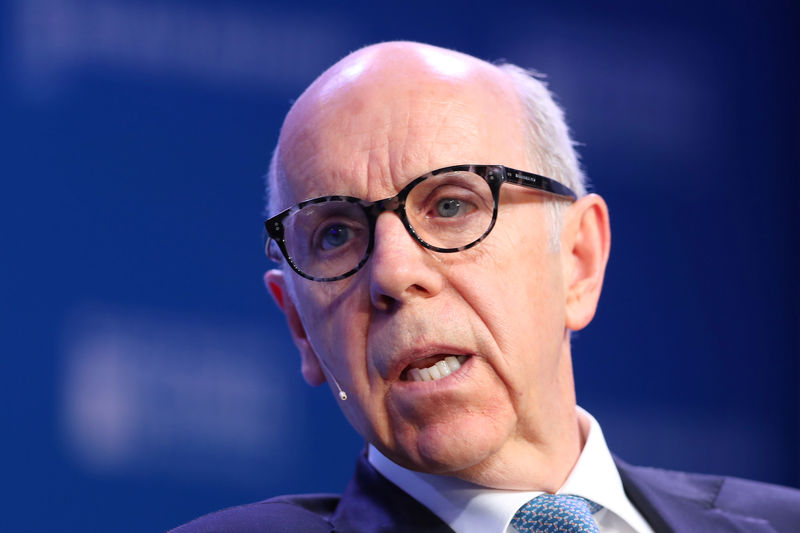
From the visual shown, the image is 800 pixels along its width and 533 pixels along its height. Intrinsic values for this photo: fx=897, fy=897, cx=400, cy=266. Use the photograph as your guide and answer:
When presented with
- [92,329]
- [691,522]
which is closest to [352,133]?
[691,522]

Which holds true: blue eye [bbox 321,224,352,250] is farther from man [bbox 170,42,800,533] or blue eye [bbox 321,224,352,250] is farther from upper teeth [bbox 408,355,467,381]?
upper teeth [bbox 408,355,467,381]

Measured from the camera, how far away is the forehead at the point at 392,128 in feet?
4.81

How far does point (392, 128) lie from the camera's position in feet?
4.87

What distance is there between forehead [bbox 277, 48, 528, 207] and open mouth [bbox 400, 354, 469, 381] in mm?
276

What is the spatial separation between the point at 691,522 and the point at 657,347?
4.55ft

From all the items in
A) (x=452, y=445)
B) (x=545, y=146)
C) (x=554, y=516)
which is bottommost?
(x=554, y=516)

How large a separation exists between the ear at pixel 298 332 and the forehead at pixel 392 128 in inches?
7.7

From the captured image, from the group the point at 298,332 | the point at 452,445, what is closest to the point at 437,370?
the point at 452,445

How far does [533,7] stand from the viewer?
3035mm

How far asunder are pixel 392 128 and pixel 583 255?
1.53 feet

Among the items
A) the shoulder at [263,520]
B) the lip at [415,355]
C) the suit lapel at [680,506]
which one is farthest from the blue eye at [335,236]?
the suit lapel at [680,506]

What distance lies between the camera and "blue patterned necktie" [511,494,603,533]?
1424 mm

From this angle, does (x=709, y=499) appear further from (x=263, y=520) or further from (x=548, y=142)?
(x=263, y=520)

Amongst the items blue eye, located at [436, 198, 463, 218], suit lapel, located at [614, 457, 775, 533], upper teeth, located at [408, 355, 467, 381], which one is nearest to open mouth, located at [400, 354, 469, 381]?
upper teeth, located at [408, 355, 467, 381]
